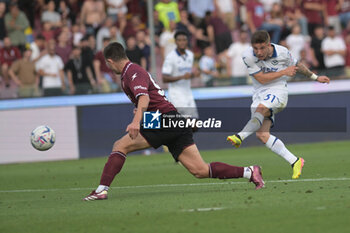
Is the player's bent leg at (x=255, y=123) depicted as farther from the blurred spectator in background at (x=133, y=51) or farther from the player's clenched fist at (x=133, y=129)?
the blurred spectator in background at (x=133, y=51)

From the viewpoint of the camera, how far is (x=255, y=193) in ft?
30.8

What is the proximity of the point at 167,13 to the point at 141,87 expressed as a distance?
44.5 feet

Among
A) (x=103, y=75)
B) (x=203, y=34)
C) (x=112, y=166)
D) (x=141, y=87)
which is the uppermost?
(x=141, y=87)

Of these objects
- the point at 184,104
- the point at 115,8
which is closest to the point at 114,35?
the point at 115,8

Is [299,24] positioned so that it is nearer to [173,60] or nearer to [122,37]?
[122,37]

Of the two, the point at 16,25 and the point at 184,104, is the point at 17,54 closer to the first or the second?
the point at 16,25

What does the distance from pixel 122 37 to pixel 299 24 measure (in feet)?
17.5

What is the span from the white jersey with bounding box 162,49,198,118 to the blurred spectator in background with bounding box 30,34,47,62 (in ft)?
18.1

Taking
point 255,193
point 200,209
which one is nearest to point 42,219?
point 200,209

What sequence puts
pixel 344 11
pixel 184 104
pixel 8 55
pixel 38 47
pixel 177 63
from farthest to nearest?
pixel 344 11 → pixel 38 47 → pixel 8 55 → pixel 184 104 → pixel 177 63

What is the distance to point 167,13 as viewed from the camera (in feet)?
73.7

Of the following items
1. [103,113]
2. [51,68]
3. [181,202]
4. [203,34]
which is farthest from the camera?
[203,34]

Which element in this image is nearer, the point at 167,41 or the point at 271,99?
the point at 271,99

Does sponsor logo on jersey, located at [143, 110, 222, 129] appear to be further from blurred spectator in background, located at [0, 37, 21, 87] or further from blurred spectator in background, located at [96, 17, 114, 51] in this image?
blurred spectator in background, located at [96, 17, 114, 51]
